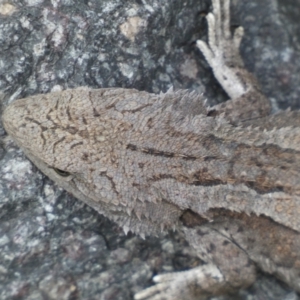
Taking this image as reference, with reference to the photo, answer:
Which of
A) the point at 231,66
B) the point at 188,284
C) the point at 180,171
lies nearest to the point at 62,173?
the point at 180,171

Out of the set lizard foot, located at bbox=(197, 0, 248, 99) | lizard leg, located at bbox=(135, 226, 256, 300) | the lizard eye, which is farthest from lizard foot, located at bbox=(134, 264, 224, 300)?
lizard foot, located at bbox=(197, 0, 248, 99)

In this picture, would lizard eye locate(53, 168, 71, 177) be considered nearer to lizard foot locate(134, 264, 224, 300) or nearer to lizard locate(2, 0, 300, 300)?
lizard locate(2, 0, 300, 300)

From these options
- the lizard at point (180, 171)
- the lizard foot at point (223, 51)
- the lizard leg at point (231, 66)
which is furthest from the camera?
the lizard foot at point (223, 51)

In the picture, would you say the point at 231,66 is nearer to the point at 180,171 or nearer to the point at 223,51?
the point at 223,51

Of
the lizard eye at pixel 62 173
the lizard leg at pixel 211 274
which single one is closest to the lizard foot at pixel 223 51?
the lizard leg at pixel 211 274

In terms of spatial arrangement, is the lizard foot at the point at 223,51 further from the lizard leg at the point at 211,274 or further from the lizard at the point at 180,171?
the lizard leg at the point at 211,274
